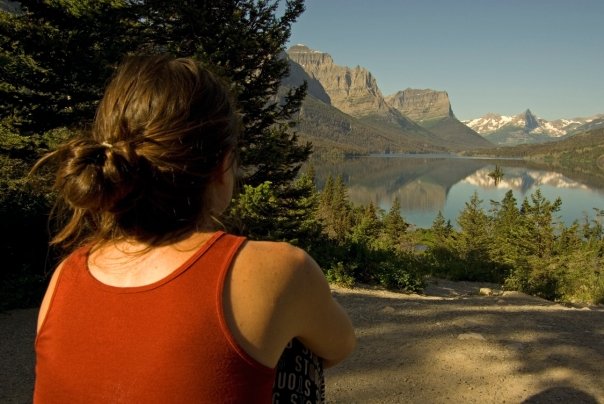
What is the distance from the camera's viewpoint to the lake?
8669cm

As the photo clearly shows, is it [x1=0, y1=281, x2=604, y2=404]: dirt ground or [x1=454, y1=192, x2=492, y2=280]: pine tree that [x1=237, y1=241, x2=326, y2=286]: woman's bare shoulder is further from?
[x1=454, y1=192, x2=492, y2=280]: pine tree

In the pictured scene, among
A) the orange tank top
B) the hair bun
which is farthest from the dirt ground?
the hair bun

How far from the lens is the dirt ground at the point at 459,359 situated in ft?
12.3

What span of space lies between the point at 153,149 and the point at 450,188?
134m

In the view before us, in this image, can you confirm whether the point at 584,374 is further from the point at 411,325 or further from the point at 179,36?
the point at 179,36

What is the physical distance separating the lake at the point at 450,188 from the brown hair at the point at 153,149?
245 ft

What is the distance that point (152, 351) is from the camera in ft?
2.72

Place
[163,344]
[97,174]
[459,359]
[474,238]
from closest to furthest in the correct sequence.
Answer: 1. [163,344]
2. [97,174]
3. [459,359]
4. [474,238]

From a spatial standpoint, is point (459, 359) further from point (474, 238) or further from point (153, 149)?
point (474, 238)

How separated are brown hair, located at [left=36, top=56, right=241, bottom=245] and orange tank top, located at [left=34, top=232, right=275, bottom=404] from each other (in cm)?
15

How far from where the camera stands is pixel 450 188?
12712 cm

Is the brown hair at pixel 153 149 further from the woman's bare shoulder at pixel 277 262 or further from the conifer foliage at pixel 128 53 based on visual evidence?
the conifer foliage at pixel 128 53

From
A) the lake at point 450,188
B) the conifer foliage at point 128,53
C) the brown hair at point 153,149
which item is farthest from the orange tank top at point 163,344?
the lake at point 450,188

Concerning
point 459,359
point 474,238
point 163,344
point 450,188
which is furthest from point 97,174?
point 450,188
